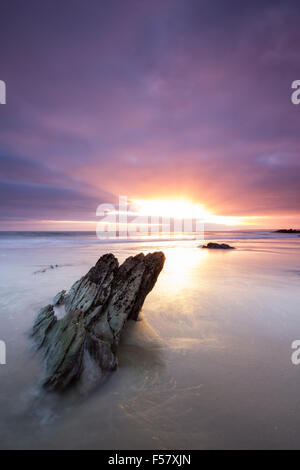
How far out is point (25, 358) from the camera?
3.47m

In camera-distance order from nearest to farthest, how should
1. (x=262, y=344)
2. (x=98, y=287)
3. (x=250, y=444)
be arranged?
(x=250, y=444) → (x=262, y=344) → (x=98, y=287)

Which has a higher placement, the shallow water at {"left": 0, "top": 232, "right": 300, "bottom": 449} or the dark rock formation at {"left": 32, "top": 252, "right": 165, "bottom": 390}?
the dark rock formation at {"left": 32, "top": 252, "right": 165, "bottom": 390}

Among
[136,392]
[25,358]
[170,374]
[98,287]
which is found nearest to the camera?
[136,392]

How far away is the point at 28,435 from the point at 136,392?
1.22m

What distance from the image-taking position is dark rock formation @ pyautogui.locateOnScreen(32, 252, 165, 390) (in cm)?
285

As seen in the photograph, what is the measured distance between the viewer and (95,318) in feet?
13.6

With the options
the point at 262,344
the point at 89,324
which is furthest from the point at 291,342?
the point at 89,324

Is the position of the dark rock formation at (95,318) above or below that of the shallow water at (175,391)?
above

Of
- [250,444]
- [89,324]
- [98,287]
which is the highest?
[98,287]

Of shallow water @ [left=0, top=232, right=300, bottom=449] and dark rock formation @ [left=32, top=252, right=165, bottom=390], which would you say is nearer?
shallow water @ [left=0, top=232, right=300, bottom=449]

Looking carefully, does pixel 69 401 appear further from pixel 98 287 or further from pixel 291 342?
pixel 291 342

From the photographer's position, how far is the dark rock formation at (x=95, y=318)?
9.36 ft

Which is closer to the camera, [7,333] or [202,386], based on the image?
[202,386]

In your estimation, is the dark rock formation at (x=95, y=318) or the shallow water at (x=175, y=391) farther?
the dark rock formation at (x=95, y=318)
